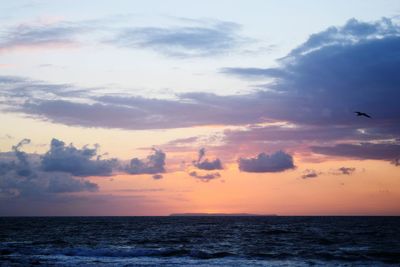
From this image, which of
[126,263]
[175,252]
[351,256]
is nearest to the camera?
[126,263]

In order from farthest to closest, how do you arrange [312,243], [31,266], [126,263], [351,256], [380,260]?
[312,243] → [351,256] → [380,260] → [126,263] → [31,266]

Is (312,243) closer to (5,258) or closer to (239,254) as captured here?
(239,254)

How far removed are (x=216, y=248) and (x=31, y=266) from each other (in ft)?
90.3

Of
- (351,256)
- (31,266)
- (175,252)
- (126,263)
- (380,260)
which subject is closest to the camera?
(31,266)

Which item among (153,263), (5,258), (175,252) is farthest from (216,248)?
(5,258)

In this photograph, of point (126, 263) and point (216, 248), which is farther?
point (216, 248)

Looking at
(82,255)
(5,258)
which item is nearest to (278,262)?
(82,255)

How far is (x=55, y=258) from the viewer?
49.9 metres

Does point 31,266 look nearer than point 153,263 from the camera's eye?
Yes

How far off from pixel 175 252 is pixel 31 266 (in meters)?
20.3

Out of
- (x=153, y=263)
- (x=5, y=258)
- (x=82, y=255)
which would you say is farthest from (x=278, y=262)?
(x=5, y=258)

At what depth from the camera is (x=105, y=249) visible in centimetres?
6088

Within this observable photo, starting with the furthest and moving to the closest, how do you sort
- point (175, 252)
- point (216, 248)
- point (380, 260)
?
point (216, 248) < point (175, 252) < point (380, 260)

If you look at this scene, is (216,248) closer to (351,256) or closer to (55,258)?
(351,256)
